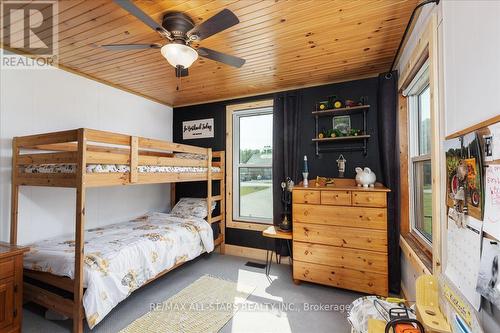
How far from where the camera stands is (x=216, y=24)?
1.42 metres

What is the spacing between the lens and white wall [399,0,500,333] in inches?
33.9

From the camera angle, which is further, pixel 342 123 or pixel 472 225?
pixel 342 123

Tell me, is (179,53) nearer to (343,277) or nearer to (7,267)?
(7,267)

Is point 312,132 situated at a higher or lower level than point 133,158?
higher

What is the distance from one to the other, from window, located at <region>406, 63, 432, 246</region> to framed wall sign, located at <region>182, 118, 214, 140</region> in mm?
2627

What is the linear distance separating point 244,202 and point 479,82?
9.80 ft

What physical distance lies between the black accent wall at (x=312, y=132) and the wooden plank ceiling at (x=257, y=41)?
0.47 feet

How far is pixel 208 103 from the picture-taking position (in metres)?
3.75

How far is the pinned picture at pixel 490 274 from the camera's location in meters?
0.81

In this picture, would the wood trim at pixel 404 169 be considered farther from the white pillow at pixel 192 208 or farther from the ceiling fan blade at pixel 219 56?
the white pillow at pixel 192 208
